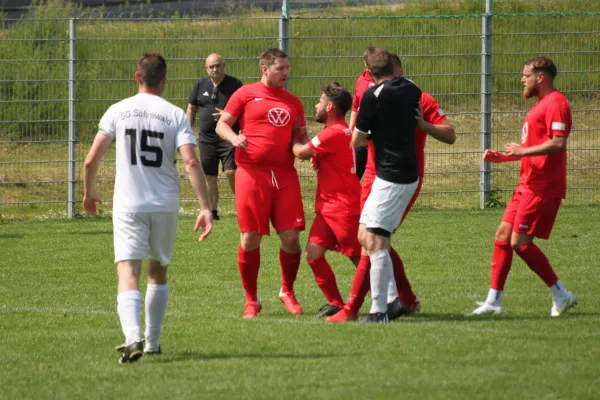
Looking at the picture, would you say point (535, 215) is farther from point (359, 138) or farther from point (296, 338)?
point (296, 338)

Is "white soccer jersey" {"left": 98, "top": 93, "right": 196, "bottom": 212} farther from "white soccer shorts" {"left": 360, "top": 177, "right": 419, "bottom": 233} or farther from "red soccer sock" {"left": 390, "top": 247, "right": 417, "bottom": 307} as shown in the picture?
"red soccer sock" {"left": 390, "top": 247, "right": 417, "bottom": 307}

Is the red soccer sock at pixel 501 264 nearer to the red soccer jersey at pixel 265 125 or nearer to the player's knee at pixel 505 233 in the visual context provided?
the player's knee at pixel 505 233

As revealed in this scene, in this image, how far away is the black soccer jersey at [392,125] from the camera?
8.19 m

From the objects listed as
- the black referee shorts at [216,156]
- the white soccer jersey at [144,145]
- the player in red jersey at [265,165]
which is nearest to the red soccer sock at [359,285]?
the player in red jersey at [265,165]

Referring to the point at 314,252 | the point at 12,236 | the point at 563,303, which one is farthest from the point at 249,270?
the point at 12,236

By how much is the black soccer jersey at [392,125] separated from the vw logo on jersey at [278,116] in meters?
0.91

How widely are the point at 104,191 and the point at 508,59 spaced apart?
6.49 meters

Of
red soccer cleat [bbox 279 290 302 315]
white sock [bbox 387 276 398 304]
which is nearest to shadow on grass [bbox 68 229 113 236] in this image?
red soccer cleat [bbox 279 290 302 315]

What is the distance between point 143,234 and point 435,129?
94.0 inches

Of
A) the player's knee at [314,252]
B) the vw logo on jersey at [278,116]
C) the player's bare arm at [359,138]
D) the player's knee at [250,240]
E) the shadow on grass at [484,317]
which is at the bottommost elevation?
the shadow on grass at [484,317]

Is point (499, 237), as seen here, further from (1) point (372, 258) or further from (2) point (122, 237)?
(2) point (122, 237)

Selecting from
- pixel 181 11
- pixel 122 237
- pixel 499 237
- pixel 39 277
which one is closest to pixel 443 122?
pixel 499 237

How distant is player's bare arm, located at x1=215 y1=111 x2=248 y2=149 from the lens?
870 cm

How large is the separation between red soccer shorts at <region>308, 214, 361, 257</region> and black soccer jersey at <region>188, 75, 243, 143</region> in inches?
236
